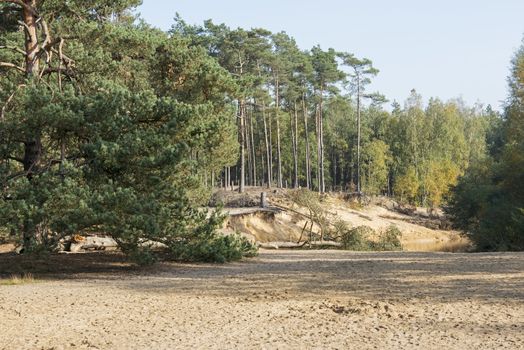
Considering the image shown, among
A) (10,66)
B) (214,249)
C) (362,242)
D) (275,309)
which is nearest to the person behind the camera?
(275,309)

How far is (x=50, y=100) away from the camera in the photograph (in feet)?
41.0

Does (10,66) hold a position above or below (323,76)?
below

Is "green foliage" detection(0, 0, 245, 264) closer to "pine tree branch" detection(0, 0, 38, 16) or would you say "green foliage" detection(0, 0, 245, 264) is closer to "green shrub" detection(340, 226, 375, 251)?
"pine tree branch" detection(0, 0, 38, 16)

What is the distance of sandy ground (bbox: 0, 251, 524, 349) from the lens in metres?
6.76

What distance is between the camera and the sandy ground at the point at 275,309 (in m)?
6.76

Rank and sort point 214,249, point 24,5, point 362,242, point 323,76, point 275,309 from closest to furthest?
1. point 275,309
2. point 24,5
3. point 214,249
4. point 362,242
5. point 323,76

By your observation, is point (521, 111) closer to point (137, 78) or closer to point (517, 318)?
point (137, 78)

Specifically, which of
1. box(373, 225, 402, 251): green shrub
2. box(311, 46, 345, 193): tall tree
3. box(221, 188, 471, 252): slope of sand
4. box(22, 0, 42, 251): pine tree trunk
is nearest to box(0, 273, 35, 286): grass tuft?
box(22, 0, 42, 251): pine tree trunk

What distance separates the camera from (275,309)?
8.50 meters

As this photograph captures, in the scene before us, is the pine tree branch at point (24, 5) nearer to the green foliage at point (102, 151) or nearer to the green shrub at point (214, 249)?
the green foliage at point (102, 151)

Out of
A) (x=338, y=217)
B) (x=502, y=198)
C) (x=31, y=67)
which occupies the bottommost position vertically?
(x=338, y=217)

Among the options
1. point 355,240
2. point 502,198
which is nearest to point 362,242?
point 355,240

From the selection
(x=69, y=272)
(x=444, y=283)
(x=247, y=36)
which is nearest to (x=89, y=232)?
(x=69, y=272)

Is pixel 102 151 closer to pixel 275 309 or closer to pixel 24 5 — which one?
pixel 24 5
